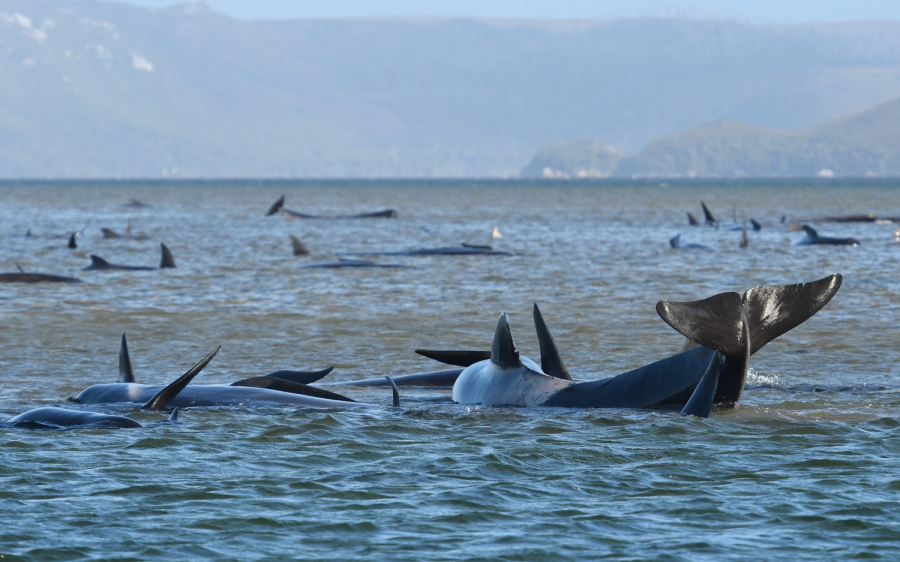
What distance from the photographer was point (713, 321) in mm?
9258

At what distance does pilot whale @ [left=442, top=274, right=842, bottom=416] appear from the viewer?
9297 mm

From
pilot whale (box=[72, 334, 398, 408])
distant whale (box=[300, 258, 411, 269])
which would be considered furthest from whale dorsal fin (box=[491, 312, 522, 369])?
distant whale (box=[300, 258, 411, 269])

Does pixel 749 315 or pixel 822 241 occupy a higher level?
pixel 822 241

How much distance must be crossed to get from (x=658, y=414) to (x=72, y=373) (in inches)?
271

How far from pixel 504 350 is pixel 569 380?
0.77 m

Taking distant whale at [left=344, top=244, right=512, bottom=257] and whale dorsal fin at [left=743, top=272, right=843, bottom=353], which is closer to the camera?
whale dorsal fin at [left=743, top=272, right=843, bottom=353]

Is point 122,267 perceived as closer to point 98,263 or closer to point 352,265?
point 98,263

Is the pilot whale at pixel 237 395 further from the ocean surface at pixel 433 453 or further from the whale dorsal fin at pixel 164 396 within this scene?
the ocean surface at pixel 433 453

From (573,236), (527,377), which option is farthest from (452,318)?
(573,236)

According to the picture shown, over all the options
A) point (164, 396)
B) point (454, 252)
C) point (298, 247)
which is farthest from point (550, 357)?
point (298, 247)

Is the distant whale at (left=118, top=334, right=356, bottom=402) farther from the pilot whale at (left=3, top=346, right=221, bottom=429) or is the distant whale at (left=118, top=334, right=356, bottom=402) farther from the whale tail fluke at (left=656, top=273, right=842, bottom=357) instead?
the whale tail fluke at (left=656, top=273, right=842, bottom=357)

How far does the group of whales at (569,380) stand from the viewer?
944 centimetres

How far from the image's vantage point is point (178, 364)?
1496 cm

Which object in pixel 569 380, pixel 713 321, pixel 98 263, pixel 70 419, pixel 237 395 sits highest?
pixel 713 321
